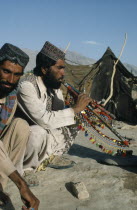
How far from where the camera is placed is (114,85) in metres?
9.45

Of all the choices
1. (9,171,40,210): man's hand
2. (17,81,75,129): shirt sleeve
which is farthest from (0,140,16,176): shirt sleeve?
(17,81,75,129): shirt sleeve

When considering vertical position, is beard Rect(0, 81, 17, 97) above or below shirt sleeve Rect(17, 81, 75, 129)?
above

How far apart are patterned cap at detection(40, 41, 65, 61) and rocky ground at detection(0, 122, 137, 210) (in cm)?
149

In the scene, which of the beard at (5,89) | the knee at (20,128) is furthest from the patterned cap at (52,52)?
the knee at (20,128)

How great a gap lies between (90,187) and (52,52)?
1.78m

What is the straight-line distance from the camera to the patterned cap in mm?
3594

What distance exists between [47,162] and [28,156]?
0.37m

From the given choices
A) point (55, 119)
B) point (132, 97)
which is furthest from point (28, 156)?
point (132, 97)

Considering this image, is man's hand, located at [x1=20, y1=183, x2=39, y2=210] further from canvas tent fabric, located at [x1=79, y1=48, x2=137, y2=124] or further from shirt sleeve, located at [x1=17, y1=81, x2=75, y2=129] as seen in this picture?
canvas tent fabric, located at [x1=79, y1=48, x2=137, y2=124]

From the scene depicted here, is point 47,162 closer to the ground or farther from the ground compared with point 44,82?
closer to the ground

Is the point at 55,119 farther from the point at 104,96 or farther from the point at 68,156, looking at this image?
the point at 104,96

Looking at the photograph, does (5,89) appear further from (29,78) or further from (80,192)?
(80,192)

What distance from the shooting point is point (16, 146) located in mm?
2939

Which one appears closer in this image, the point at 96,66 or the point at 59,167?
the point at 59,167
